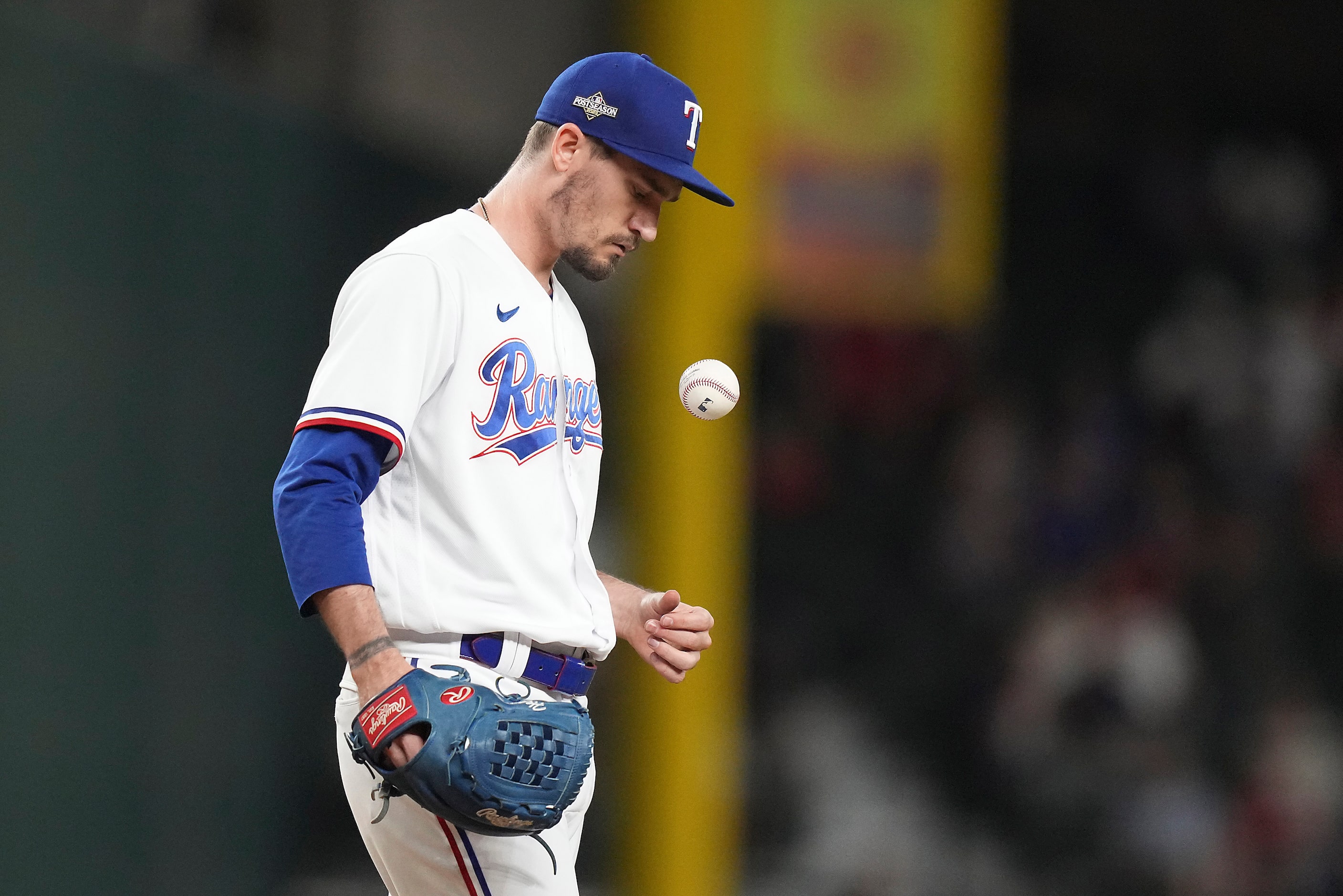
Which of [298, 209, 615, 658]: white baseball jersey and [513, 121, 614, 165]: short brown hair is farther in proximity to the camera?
[513, 121, 614, 165]: short brown hair

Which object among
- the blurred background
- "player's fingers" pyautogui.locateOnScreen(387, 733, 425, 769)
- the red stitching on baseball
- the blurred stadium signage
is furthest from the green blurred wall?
"player's fingers" pyautogui.locateOnScreen(387, 733, 425, 769)

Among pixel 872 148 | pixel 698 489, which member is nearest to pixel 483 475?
pixel 698 489

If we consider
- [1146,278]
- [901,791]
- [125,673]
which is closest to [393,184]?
[125,673]

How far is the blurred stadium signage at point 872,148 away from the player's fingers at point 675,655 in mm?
4664

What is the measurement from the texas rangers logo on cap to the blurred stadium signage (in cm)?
459

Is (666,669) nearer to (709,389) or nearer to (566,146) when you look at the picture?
(709,389)

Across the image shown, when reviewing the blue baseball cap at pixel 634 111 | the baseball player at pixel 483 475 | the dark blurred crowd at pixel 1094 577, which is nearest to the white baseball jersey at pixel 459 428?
the baseball player at pixel 483 475

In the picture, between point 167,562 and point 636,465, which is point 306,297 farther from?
point 636,465

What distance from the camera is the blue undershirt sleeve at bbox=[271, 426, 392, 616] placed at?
188cm

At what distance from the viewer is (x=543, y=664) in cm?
218

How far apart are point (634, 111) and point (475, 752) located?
948 millimetres

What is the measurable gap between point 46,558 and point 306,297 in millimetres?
1794

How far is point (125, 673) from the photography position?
4.42 meters

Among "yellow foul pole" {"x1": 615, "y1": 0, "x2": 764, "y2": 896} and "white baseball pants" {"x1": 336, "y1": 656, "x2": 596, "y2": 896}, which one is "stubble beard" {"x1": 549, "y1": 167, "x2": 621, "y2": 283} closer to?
"white baseball pants" {"x1": 336, "y1": 656, "x2": 596, "y2": 896}
